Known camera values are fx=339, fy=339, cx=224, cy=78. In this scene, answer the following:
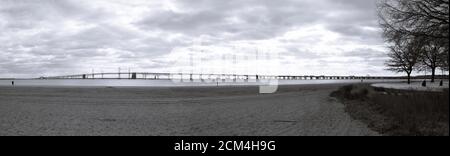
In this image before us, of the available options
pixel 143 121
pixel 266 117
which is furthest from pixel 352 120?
pixel 143 121

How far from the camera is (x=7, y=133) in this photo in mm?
10297

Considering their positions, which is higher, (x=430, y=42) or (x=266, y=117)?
(x=430, y=42)

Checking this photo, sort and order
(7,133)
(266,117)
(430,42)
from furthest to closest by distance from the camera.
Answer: (430,42) → (266,117) → (7,133)
